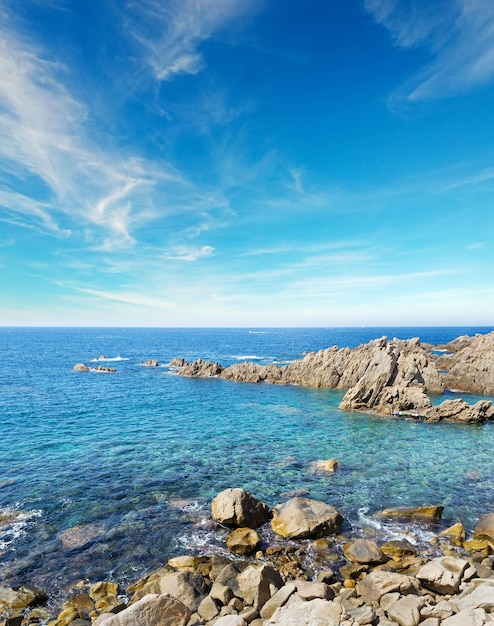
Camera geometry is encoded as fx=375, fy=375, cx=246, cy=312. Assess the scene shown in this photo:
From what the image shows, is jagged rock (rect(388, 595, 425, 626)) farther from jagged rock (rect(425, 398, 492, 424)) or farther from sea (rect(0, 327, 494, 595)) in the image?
jagged rock (rect(425, 398, 492, 424))

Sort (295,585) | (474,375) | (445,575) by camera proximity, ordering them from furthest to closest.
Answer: (474,375) < (445,575) < (295,585)

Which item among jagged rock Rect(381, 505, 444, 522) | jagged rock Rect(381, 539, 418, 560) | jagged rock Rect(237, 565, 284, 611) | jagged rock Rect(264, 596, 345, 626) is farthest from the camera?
jagged rock Rect(381, 505, 444, 522)

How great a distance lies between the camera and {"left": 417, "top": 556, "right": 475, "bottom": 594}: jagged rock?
51.9 feet

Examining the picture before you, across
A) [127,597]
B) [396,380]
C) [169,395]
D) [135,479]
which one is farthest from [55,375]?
[127,597]

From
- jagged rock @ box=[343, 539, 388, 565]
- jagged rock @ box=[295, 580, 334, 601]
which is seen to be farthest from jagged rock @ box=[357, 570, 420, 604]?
jagged rock @ box=[343, 539, 388, 565]

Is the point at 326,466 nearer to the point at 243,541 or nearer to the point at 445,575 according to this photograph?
the point at 243,541

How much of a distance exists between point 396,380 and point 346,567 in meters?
47.7

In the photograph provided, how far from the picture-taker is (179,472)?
105 ft

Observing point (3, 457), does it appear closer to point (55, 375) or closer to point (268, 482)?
point (268, 482)

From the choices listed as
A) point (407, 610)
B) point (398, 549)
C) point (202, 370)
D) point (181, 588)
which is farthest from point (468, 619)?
point (202, 370)

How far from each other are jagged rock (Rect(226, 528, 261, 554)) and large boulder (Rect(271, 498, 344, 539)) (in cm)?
183

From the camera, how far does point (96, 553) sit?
2050cm

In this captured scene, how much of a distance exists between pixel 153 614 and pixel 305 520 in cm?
1096

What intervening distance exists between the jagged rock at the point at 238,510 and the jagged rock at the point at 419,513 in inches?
329
